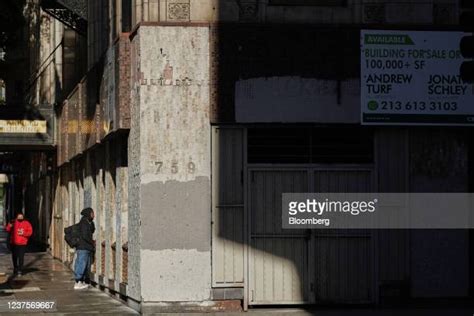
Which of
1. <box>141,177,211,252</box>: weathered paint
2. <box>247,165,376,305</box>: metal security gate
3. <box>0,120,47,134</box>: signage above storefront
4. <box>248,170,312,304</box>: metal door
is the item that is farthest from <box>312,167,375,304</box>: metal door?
<box>0,120,47,134</box>: signage above storefront

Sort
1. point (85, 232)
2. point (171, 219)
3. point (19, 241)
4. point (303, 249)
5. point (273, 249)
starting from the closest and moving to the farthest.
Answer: point (171, 219) → point (273, 249) → point (303, 249) → point (85, 232) → point (19, 241)

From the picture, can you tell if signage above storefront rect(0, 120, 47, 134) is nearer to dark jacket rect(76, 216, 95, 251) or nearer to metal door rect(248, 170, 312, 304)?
dark jacket rect(76, 216, 95, 251)

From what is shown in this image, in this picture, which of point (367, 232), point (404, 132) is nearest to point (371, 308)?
point (367, 232)

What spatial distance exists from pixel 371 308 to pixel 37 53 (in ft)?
89.3

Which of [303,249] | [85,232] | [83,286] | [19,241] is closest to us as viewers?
[303,249]

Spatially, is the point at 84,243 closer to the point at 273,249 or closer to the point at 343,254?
the point at 273,249

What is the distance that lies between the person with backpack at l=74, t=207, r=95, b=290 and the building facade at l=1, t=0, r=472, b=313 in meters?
4.25

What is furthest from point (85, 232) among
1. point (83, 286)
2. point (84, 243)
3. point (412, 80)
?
point (412, 80)

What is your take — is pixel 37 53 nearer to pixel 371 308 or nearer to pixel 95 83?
pixel 95 83

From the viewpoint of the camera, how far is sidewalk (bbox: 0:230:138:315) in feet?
58.1

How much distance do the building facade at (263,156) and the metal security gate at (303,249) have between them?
0.02 meters

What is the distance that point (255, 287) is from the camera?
657 inches

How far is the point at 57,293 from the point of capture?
826 inches

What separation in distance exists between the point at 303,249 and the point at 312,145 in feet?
5.78
